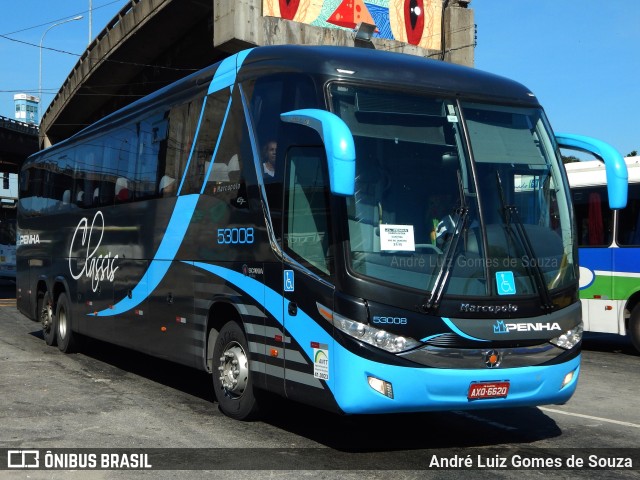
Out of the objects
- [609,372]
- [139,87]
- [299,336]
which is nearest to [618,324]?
[609,372]

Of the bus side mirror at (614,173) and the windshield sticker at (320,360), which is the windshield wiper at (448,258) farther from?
the bus side mirror at (614,173)

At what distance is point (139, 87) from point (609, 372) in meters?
36.7

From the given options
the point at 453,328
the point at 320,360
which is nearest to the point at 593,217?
the point at 453,328

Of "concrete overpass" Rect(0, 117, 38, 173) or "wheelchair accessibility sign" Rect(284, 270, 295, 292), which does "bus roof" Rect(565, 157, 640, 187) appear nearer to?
"wheelchair accessibility sign" Rect(284, 270, 295, 292)

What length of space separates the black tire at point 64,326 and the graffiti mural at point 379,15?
16663 mm

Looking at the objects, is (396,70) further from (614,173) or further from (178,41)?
(178,41)

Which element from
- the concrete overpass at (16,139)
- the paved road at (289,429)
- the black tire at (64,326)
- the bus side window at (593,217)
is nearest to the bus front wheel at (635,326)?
the bus side window at (593,217)

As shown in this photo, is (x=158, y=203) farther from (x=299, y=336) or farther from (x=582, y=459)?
(x=582, y=459)

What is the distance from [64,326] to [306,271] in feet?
28.4

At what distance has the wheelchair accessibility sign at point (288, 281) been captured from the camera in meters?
7.38

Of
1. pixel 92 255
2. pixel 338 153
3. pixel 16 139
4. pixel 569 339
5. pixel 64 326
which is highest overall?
pixel 16 139

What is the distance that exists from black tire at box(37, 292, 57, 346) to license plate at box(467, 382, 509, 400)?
1012 cm

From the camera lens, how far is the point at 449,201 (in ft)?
23.2

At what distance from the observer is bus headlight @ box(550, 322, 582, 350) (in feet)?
23.8
